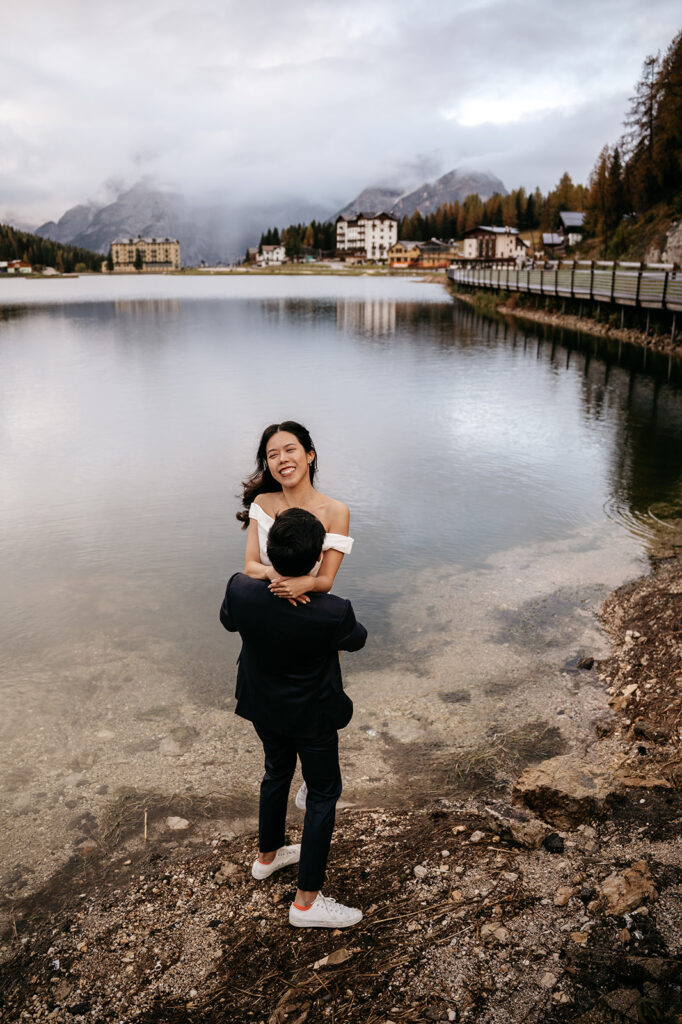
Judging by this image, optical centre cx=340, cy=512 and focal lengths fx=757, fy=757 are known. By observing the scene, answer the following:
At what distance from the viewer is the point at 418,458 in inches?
617

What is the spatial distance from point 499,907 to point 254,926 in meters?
1.23

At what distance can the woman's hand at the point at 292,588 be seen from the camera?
3184mm

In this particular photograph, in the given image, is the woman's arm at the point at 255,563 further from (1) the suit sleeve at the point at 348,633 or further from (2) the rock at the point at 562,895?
(2) the rock at the point at 562,895

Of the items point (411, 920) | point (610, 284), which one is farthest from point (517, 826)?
point (610, 284)

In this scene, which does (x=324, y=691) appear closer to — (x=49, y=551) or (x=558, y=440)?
(x=49, y=551)

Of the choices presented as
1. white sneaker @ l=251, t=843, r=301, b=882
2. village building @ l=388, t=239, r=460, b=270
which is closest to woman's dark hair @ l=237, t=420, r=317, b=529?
white sneaker @ l=251, t=843, r=301, b=882

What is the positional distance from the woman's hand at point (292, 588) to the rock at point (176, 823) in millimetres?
2546

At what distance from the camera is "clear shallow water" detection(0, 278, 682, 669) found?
373 inches

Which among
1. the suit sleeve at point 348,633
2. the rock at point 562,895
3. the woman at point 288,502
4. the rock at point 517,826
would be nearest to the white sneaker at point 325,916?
the rock at point 562,895

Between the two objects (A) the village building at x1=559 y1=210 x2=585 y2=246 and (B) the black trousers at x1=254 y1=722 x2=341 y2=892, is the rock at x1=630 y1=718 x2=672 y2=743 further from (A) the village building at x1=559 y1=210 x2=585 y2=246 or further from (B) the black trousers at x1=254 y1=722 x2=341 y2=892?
(A) the village building at x1=559 y1=210 x2=585 y2=246

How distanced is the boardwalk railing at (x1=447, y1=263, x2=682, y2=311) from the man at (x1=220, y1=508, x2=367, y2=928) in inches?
1081

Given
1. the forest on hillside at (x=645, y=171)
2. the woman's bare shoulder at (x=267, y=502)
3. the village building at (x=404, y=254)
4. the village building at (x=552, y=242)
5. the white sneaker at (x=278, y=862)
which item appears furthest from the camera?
the village building at (x=404, y=254)

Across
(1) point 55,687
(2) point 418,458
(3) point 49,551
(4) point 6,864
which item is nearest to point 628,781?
(4) point 6,864

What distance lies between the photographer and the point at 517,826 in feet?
14.5
